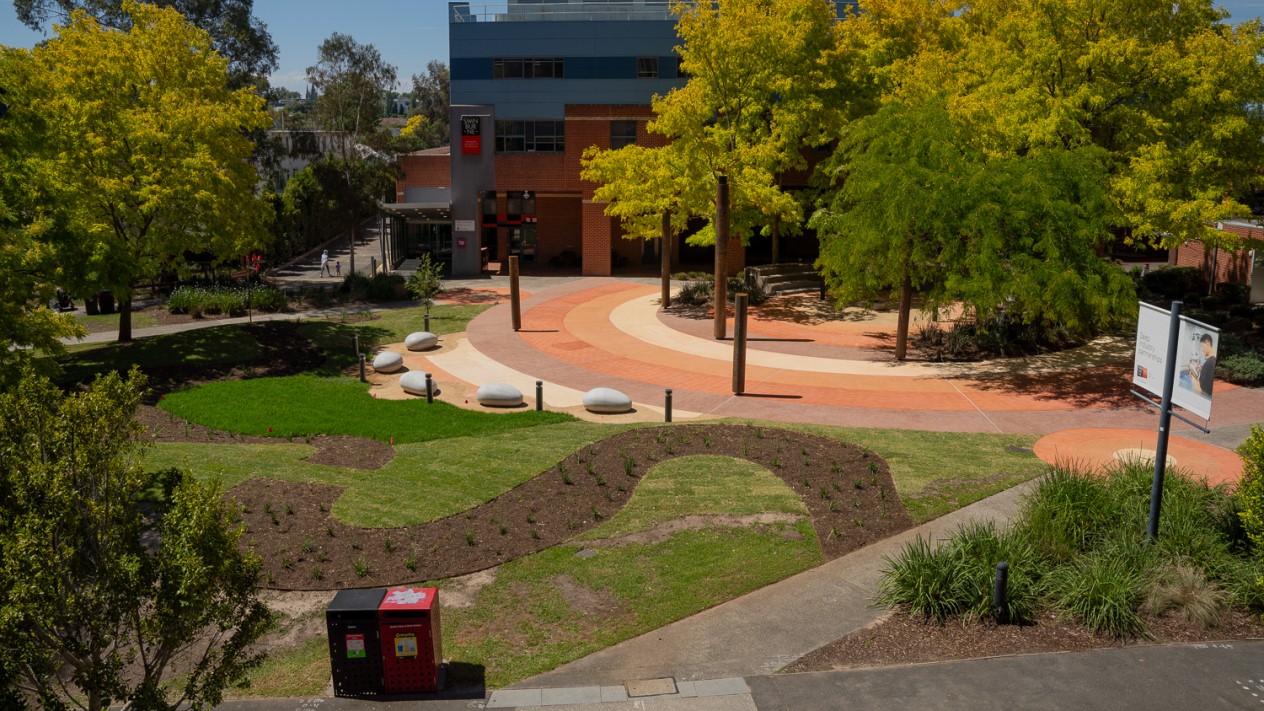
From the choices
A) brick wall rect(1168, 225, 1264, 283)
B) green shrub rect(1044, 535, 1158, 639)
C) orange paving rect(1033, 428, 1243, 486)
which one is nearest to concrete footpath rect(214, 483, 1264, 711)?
green shrub rect(1044, 535, 1158, 639)

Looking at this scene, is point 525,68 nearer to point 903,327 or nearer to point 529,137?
point 529,137

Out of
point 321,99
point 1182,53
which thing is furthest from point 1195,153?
point 321,99

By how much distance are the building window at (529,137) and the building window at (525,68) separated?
245 centimetres

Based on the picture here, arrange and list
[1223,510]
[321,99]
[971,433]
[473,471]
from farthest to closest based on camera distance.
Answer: [321,99] < [971,433] < [473,471] < [1223,510]

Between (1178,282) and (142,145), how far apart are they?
3877 centimetres

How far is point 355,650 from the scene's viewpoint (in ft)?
36.8

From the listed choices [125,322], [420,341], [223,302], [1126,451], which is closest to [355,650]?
[1126,451]

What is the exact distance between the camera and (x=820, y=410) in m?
24.3

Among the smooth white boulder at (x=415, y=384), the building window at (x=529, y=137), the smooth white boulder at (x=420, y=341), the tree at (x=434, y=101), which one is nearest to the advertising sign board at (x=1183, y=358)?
the smooth white boulder at (x=415, y=384)

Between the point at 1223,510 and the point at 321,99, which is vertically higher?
the point at 321,99

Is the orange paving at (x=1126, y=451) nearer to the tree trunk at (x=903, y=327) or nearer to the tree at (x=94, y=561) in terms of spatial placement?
the tree trunk at (x=903, y=327)

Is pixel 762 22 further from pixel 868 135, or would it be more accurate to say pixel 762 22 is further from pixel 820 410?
pixel 820 410

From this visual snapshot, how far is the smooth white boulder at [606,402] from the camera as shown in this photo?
24.2m

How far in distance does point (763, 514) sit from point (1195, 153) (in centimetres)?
1894
